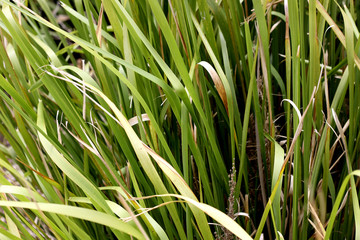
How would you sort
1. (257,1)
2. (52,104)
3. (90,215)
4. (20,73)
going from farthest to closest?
(52,104), (20,73), (257,1), (90,215)

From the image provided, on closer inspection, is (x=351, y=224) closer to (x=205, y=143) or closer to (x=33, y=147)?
(x=205, y=143)

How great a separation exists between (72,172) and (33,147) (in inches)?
10.9

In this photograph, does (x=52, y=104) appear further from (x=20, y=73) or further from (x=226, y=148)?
(x=226, y=148)

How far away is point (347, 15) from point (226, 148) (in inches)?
12.7

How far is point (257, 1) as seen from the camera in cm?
52

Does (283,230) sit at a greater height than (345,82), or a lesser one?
lesser

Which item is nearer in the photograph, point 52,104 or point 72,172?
point 72,172

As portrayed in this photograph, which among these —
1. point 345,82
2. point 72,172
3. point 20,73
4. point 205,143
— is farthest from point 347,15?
point 20,73

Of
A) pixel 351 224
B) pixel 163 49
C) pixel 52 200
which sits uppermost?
pixel 163 49

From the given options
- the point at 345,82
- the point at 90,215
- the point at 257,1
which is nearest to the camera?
the point at 90,215

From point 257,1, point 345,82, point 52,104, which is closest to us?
point 257,1

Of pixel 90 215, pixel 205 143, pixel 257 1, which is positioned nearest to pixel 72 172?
pixel 90 215

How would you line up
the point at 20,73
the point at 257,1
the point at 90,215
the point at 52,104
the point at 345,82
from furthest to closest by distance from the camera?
the point at 52,104 → the point at 20,73 → the point at 345,82 → the point at 257,1 → the point at 90,215

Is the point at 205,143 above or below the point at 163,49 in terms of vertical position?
below
